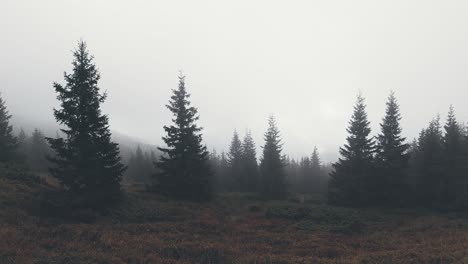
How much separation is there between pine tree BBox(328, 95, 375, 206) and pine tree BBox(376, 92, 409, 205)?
4.38ft

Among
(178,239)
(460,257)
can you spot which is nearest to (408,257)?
(460,257)

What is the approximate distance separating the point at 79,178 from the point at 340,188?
32424 mm

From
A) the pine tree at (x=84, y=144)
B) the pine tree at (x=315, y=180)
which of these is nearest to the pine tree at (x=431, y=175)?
the pine tree at (x=315, y=180)

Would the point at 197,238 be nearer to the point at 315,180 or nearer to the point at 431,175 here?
the point at 431,175

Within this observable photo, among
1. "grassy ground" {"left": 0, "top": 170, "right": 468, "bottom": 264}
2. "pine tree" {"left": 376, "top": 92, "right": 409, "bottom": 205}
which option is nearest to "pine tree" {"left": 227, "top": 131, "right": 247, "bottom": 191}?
"pine tree" {"left": 376, "top": 92, "right": 409, "bottom": 205}

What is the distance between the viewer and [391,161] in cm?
4081

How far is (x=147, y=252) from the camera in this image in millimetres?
13969

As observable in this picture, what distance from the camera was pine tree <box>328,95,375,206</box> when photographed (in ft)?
131

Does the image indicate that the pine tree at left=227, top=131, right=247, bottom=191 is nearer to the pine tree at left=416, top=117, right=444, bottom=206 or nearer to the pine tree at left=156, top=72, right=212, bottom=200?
the pine tree at left=156, top=72, right=212, bottom=200

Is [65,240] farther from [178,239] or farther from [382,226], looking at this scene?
[382,226]

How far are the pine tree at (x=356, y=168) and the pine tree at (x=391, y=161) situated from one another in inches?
52.6

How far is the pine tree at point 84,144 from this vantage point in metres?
21.9

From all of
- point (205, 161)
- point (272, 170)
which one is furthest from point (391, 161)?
point (205, 161)

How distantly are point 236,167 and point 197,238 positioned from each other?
155ft
